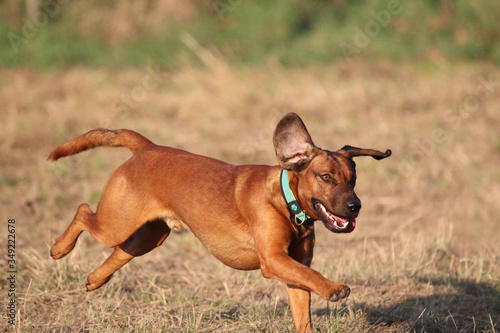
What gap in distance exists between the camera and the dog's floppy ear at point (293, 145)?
14.9 ft

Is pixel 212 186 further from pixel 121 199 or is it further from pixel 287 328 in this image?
pixel 287 328

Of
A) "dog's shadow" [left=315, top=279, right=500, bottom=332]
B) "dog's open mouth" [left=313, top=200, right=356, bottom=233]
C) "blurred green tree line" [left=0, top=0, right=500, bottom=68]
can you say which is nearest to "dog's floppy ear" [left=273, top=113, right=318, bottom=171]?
"dog's open mouth" [left=313, top=200, right=356, bottom=233]

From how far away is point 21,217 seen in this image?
8094mm

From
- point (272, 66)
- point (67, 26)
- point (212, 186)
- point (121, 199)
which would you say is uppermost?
point (212, 186)

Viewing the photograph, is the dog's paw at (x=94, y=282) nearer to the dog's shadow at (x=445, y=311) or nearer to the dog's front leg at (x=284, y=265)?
the dog's front leg at (x=284, y=265)

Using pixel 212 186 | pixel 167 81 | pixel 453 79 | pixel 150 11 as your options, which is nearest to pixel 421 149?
pixel 453 79

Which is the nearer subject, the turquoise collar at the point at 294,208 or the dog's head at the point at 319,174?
the dog's head at the point at 319,174

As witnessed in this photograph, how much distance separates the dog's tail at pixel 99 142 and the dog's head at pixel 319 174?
57.2 inches

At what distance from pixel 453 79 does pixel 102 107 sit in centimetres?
691

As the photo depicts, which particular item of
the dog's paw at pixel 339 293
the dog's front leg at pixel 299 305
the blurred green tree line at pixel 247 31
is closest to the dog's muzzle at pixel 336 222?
the dog's paw at pixel 339 293

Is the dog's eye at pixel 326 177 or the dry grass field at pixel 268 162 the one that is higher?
the dog's eye at pixel 326 177

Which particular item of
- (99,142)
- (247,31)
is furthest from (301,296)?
(247,31)

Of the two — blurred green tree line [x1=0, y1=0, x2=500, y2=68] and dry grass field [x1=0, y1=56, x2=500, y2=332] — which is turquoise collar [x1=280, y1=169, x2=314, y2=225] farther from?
blurred green tree line [x1=0, y1=0, x2=500, y2=68]

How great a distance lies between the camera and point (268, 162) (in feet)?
35.3
